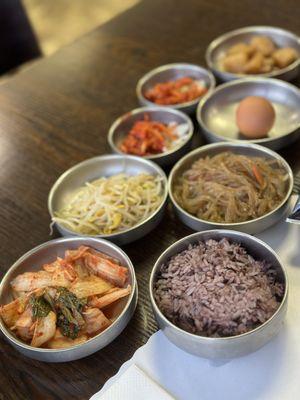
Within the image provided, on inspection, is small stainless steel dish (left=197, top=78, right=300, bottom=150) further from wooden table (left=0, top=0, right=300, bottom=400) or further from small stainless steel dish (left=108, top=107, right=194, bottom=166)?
wooden table (left=0, top=0, right=300, bottom=400)

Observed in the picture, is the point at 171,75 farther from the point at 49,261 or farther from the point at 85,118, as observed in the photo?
the point at 49,261

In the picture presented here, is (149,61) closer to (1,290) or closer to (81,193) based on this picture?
(81,193)

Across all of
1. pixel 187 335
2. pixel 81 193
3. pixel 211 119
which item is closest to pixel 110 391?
pixel 187 335

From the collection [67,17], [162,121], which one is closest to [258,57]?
[162,121]

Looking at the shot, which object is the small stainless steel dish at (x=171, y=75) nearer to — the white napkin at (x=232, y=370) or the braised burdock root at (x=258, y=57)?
the braised burdock root at (x=258, y=57)

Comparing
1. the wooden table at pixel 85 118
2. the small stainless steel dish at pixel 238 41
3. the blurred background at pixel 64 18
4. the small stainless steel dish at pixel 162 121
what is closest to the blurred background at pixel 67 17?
the blurred background at pixel 64 18
